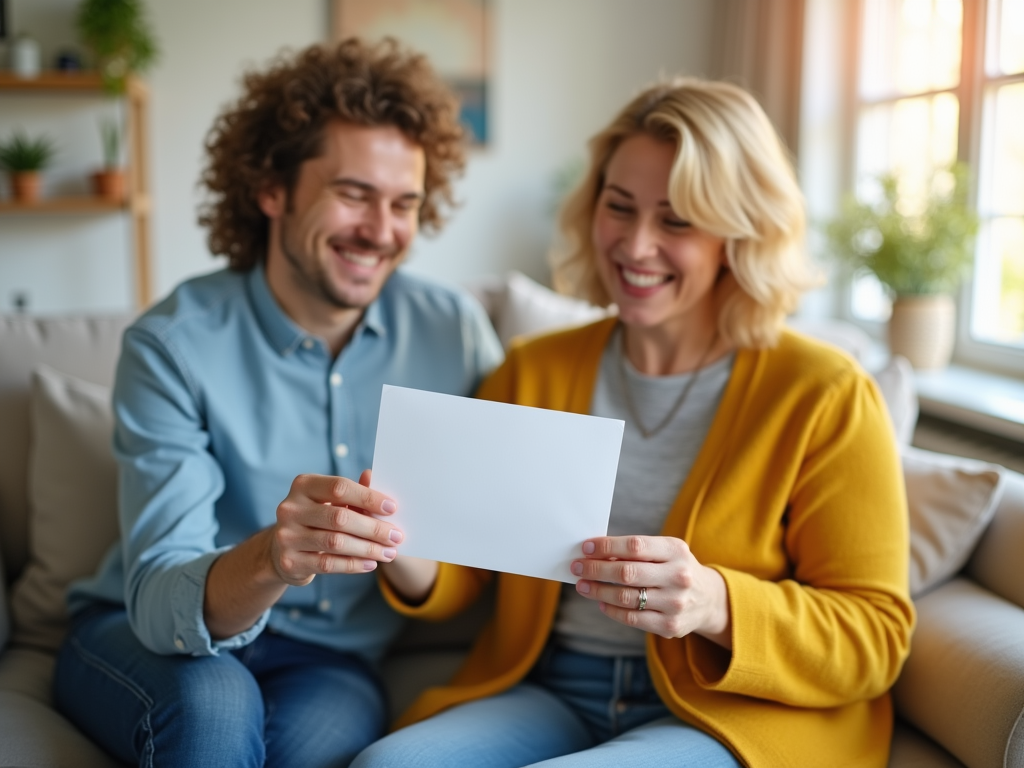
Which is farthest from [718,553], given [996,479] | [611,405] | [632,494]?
[996,479]

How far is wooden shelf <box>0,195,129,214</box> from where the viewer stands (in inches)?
150

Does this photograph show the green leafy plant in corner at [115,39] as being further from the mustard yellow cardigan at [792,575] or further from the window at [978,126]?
the mustard yellow cardigan at [792,575]

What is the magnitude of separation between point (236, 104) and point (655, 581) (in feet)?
4.03

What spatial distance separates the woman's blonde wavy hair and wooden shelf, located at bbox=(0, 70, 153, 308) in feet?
9.86

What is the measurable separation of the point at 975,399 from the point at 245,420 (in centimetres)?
182

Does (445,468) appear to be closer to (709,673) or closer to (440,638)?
(709,673)

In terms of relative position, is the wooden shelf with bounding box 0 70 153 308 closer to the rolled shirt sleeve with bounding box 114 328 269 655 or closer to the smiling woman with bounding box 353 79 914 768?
the rolled shirt sleeve with bounding box 114 328 269 655

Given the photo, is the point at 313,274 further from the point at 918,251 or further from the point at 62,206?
the point at 62,206

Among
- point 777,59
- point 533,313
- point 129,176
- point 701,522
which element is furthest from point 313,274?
point 129,176

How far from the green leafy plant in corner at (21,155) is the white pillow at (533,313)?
2.77m

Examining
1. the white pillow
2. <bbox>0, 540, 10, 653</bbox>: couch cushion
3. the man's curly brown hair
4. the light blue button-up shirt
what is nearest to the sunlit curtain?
the white pillow

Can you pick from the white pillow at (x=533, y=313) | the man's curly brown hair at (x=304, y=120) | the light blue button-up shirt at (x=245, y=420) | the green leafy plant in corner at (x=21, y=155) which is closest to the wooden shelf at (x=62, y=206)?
the green leafy plant in corner at (x=21, y=155)

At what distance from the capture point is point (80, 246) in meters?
4.31

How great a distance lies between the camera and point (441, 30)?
13.9 feet
